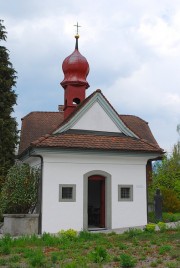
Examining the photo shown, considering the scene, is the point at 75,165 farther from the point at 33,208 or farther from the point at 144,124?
the point at 144,124

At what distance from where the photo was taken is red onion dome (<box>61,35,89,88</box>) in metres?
21.5

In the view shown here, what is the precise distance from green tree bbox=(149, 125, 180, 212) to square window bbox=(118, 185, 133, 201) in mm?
5223

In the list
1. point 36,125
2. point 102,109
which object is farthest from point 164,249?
point 36,125

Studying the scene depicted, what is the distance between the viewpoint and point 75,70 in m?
21.8

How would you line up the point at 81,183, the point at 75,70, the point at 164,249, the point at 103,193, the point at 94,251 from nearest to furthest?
the point at 94,251
the point at 164,249
the point at 81,183
the point at 103,193
the point at 75,70

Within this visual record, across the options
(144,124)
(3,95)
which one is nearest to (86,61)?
(3,95)

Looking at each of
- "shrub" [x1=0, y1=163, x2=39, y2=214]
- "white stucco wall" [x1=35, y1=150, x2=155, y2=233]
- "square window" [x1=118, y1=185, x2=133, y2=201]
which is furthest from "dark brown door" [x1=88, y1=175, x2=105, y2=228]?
"shrub" [x1=0, y1=163, x2=39, y2=214]

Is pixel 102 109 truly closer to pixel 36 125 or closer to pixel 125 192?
pixel 125 192

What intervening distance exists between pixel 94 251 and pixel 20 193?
24.2ft

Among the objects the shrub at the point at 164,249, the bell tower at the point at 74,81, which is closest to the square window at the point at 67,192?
the bell tower at the point at 74,81

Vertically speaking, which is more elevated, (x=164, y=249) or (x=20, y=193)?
(x=20, y=193)

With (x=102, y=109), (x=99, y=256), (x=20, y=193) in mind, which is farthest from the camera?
(x=102, y=109)

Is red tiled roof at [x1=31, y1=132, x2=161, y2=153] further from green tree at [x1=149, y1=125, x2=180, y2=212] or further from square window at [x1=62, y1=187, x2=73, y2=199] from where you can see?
green tree at [x1=149, y1=125, x2=180, y2=212]

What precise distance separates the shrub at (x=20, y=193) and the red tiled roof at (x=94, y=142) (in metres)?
1.61
